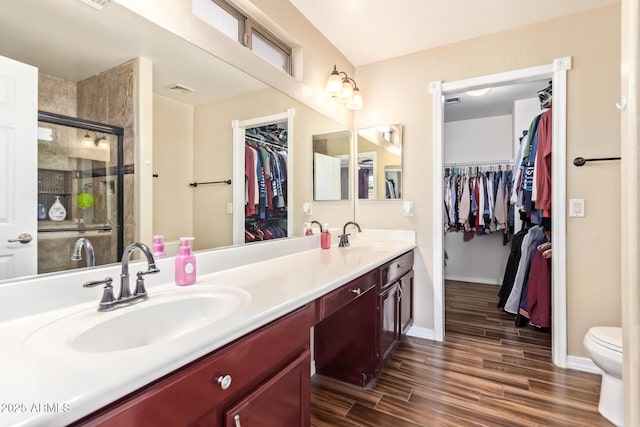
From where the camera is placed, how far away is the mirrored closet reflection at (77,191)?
0.98 metres

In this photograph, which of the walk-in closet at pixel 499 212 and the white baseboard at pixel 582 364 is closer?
the white baseboard at pixel 582 364

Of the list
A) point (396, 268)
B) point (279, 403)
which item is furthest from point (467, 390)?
point (279, 403)

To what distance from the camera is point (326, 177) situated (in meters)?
2.65

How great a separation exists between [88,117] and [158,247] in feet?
1.75

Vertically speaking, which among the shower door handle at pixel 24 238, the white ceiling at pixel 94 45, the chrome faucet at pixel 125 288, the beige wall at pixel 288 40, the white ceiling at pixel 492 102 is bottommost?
the chrome faucet at pixel 125 288

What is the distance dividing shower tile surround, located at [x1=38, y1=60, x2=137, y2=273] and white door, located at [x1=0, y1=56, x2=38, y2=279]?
0.03 m

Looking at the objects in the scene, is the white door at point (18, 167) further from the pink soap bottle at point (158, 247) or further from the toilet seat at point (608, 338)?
the toilet seat at point (608, 338)

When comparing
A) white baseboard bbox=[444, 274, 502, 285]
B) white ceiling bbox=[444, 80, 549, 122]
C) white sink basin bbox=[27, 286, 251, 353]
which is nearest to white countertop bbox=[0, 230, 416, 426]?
white sink basin bbox=[27, 286, 251, 353]

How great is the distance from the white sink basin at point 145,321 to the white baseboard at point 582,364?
240 cm

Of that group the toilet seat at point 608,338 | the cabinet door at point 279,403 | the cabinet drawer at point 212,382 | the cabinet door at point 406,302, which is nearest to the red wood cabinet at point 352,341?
the cabinet door at point 406,302

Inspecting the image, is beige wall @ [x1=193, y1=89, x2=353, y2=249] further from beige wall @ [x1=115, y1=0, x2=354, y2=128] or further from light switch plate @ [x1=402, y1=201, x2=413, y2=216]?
light switch plate @ [x1=402, y1=201, x2=413, y2=216]

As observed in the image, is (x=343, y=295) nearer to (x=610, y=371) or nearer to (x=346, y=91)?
(x=610, y=371)

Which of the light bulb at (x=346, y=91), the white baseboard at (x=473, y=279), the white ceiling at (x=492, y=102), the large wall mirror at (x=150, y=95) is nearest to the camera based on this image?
the large wall mirror at (x=150, y=95)

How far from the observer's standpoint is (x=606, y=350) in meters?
1.66
